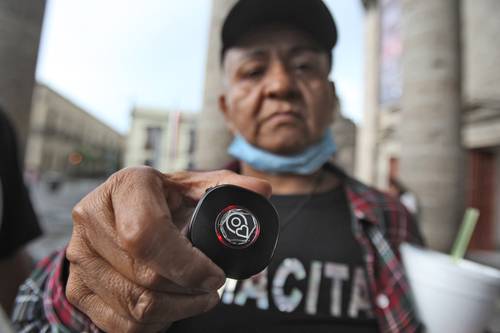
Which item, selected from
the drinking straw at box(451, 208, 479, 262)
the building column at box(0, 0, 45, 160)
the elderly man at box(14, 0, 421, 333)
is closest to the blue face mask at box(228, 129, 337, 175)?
the elderly man at box(14, 0, 421, 333)

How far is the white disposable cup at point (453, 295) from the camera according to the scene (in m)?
0.55

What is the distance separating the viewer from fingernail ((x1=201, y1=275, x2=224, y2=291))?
29cm

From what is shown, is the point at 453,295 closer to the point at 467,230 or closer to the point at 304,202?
the point at 467,230

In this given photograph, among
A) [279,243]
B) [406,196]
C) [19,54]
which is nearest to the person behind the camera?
[279,243]

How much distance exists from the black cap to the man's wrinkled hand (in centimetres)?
50

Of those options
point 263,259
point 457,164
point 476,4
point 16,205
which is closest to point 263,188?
point 263,259

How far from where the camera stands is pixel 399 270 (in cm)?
81

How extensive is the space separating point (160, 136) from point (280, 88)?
29 cm

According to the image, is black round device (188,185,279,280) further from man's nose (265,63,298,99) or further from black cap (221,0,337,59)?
black cap (221,0,337,59)

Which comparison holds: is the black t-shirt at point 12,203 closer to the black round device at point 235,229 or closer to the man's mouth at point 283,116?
the man's mouth at point 283,116

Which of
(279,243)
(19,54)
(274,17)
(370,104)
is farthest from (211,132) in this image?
(370,104)

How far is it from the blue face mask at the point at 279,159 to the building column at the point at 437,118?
2843 millimetres

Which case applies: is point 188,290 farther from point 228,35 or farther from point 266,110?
point 228,35

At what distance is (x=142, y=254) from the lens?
0.27 m
